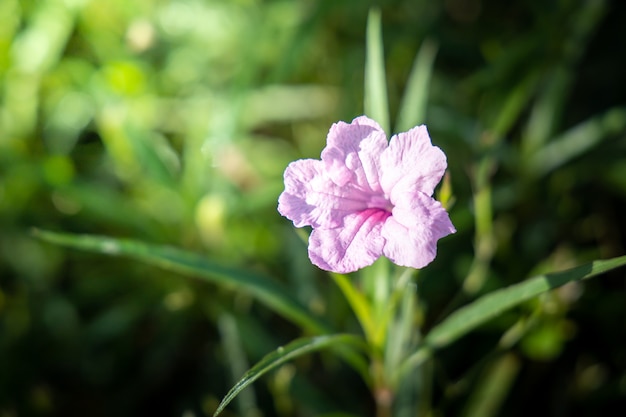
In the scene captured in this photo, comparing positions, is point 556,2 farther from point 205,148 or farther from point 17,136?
point 17,136

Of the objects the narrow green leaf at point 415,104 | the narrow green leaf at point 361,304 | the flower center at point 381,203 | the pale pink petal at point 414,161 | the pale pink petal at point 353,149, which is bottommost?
the narrow green leaf at point 361,304

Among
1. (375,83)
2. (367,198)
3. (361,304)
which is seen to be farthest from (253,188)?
(367,198)

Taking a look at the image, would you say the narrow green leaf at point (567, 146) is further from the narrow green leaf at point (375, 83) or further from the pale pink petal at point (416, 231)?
the pale pink petal at point (416, 231)

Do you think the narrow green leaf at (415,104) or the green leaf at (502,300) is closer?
the green leaf at (502,300)

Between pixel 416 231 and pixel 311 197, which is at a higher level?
pixel 311 197

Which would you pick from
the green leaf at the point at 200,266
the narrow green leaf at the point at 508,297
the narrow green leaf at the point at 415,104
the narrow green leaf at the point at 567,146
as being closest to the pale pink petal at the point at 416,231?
the narrow green leaf at the point at 508,297

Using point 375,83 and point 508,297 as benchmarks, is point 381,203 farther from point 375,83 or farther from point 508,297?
point 375,83

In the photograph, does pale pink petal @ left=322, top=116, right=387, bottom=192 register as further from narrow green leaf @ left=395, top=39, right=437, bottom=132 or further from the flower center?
narrow green leaf @ left=395, top=39, right=437, bottom=132

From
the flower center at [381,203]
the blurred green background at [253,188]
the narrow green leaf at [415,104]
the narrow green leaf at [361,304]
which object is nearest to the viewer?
the flower center at [381,203]
